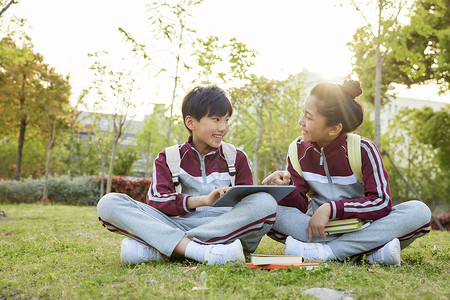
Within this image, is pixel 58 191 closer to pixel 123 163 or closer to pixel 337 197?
pixel 123 163

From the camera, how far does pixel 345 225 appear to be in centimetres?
273

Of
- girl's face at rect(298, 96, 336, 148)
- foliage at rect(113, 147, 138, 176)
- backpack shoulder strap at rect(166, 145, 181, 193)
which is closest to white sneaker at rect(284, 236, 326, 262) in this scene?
girl's face at rect(298, 96, 336, 148)

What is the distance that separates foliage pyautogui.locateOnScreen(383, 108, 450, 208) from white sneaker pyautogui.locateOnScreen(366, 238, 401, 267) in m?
9.96

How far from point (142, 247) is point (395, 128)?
555 inches

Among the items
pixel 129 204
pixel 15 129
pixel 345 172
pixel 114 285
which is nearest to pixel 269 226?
pixel 345 172

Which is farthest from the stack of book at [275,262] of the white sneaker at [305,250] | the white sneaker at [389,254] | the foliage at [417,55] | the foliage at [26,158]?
the foliage at [26,158]

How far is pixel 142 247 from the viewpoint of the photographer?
2592 millimetres

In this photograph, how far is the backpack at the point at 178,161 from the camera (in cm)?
293

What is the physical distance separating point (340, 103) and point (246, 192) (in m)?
0.92

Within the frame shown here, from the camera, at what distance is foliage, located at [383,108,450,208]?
11450mm

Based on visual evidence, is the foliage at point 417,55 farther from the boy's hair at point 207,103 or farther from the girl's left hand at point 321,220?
the girl's left hand at point 321,220

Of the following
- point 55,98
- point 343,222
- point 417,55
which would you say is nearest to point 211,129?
point 343,222

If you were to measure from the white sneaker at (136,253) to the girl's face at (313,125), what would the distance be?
1276mm

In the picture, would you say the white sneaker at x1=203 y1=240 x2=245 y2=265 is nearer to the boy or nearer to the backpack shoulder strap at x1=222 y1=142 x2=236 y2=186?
the boy
